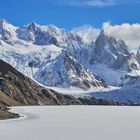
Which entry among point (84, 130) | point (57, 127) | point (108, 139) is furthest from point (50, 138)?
point (57, 127)

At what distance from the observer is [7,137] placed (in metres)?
134

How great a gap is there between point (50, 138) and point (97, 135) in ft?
48.1

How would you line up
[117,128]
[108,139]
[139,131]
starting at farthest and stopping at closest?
[117,128] → [139,131] → [108,139]

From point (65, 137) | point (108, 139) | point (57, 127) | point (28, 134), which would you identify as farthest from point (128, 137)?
point (57, 127)

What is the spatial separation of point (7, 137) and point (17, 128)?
2739 centimetres

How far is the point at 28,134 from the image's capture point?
144 meters

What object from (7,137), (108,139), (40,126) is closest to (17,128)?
(40,126)

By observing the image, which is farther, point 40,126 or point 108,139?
point 40,126

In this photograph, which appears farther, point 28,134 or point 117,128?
point 117,128

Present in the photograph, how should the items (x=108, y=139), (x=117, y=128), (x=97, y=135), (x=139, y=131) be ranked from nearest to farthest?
(x=108, y=139) → (x=97, y=135) → (x=139, y=131) → (x=117, y=128)

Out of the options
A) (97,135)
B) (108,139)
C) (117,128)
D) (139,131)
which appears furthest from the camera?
(117,128)

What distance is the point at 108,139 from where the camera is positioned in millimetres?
131250

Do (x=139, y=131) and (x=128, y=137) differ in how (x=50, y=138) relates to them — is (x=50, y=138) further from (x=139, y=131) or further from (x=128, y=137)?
(x=139, y=131)

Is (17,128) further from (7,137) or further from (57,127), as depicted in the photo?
(7,137)
